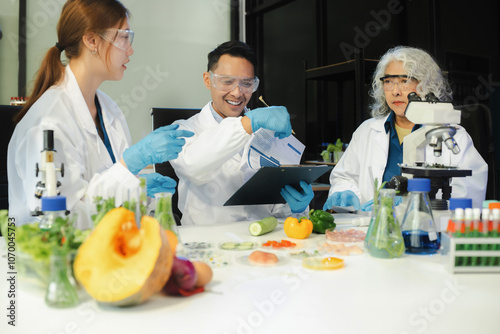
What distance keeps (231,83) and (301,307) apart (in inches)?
70.0

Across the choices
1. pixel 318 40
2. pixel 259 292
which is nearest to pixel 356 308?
pixel 259 292

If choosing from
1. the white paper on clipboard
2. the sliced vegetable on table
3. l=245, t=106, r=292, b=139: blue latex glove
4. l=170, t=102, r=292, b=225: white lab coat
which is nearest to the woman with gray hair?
the white paper on clipboard

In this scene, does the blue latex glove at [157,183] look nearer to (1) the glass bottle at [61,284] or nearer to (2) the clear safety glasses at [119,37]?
(2) the clear safety glasses at [119,37]

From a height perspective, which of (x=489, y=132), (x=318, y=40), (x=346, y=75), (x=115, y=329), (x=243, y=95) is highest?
(x=318, y=40)

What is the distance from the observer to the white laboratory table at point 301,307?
835mm

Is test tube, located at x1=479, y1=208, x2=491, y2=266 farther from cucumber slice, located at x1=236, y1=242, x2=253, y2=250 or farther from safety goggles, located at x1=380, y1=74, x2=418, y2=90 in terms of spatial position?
safety goggles, located at x1=380, y1=74, x2=418, y2=90

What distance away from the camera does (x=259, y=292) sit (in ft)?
3.29

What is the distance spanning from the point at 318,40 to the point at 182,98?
2002mm

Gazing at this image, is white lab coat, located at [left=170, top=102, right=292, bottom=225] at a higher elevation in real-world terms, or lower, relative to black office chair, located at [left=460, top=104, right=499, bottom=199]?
lower

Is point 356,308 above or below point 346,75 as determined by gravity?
below

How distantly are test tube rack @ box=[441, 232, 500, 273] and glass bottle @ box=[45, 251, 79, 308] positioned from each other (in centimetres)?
91

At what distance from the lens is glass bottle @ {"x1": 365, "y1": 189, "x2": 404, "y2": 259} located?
50.1 inches

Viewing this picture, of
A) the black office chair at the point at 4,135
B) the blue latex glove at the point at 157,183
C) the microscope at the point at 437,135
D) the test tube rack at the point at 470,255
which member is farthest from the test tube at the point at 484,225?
the black office chair at the point at 4,135

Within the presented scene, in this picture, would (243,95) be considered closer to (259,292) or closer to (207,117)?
(207,117)
